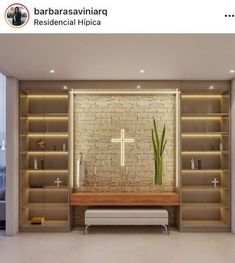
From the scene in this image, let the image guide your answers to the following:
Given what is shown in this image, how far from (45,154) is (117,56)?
10.6 ft

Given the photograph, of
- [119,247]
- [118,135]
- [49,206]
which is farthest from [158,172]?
[49,206]

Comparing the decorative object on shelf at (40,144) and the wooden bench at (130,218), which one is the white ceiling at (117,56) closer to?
the decorative object on shelf at (40,144)

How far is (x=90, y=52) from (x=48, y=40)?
793 mm

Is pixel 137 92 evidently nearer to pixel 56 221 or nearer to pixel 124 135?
pixel 124 135

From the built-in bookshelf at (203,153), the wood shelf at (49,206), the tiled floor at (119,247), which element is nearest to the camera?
the tiled floor at (119,247)

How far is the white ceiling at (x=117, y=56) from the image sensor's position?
4273mm

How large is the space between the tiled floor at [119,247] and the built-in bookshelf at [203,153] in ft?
2.38

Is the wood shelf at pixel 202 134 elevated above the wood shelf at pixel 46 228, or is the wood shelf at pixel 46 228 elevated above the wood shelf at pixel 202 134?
the wood shelf at pixel 202 134

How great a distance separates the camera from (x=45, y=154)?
7.60 m

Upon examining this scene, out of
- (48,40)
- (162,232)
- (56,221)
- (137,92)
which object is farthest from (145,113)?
(48,40)

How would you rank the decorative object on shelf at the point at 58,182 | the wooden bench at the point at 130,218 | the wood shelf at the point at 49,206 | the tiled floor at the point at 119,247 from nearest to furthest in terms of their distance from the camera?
the tiled floor at the point at 119,247, the wooden bench at the point at 130,218, the wood shelf at the point at 49,206, the decorative object on shelf at the point at 58,182

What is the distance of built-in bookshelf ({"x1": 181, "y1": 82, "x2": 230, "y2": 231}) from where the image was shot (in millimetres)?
7434

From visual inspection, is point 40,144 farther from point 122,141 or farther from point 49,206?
point 122,141
